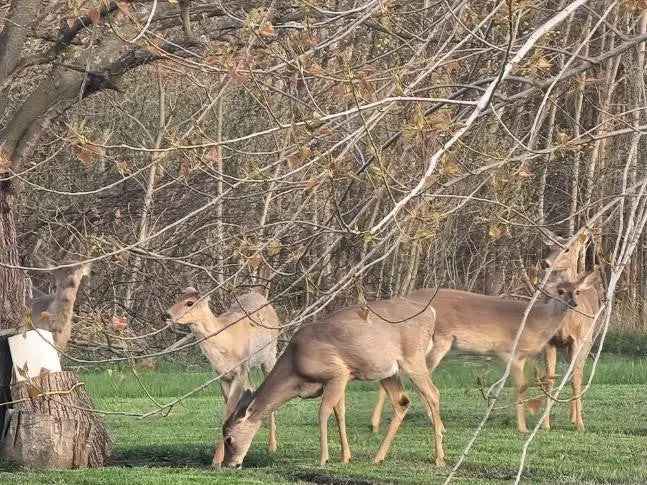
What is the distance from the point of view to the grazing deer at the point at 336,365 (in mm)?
10508

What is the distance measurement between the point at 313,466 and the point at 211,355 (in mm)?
2516

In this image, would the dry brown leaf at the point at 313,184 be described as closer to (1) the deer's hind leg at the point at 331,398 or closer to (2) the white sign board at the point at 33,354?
(1) the deer's hind leg at the point at 331,398

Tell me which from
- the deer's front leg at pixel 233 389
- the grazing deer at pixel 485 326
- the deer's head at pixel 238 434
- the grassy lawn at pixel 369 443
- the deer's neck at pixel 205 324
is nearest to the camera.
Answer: the grassy lawn at pixel 369 443

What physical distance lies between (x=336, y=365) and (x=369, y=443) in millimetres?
1108

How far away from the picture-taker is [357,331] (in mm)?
10688

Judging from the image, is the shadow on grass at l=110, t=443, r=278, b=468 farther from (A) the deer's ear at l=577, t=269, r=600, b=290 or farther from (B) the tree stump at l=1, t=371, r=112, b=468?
(A) the deer's ear at l=577, t=269, r=600, b=290

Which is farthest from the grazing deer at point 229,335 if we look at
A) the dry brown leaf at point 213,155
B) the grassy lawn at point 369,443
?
the dry brown leaf at point 213,155

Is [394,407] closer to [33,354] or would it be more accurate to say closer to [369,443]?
[369,443]

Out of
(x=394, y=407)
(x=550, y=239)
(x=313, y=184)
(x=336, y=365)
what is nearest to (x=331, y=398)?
(x=336, y=365)

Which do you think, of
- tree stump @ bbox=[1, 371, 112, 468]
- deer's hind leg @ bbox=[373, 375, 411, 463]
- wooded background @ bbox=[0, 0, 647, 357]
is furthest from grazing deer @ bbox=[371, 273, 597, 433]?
tree stump @ bbox=[1, 371, 112, 468]

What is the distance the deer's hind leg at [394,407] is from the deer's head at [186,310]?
1.72 meters

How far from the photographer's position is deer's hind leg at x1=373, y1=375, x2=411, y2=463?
10.1 meters

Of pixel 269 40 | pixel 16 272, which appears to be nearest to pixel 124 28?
pixel 269 40

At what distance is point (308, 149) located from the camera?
6164 mm
